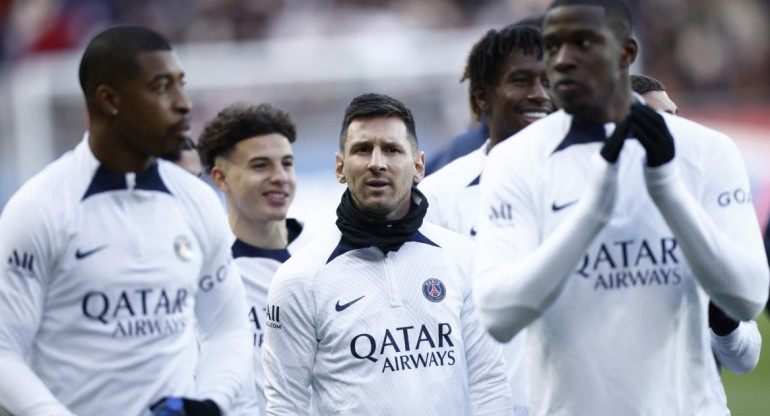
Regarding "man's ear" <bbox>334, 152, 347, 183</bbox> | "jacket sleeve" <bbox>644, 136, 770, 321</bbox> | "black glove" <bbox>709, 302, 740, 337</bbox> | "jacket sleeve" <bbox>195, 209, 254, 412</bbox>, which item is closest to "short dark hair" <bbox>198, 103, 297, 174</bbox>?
"man's ear" <bbox>334, 152, 347, 183</bbox>

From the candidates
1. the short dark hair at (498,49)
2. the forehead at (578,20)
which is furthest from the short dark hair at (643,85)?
the forehead at (578,20)

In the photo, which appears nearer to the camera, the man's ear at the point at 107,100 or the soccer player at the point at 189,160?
the man's ear at the point at 107,100

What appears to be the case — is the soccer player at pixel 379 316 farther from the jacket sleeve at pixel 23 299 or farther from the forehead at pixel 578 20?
the forehead at pixel 578 20

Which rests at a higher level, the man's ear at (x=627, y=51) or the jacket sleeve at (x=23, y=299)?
the man's ear at (x=627, y=51)

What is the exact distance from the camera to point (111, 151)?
4617 millimetres

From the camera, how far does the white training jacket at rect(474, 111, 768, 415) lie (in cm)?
386

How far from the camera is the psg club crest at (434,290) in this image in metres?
4.79

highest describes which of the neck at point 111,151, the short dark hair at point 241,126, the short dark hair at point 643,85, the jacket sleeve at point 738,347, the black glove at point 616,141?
the short dark hair at point 241,126

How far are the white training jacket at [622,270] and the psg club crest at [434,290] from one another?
2.81ft

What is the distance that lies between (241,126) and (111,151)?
2.14 m

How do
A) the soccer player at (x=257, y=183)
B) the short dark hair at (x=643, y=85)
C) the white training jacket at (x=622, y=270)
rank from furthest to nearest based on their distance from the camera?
the soccer player at (x=257, y=183), the short dark hair at (x=643, y=85), the white training jacket at (x=622, y=270)

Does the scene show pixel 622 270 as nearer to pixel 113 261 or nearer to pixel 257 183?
pixel 113 261

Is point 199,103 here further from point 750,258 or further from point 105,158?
point 750,258

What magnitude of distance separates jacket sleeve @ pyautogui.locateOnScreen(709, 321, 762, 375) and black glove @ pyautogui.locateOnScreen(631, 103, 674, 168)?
4.57ft
